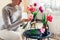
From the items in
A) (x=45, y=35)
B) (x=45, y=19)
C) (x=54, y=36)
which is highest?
(x=45, y=19)

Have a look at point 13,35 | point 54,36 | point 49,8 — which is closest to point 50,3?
point 49,8

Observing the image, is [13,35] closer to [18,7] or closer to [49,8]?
[18,7]

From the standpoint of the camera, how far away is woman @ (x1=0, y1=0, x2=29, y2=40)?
2.03 m

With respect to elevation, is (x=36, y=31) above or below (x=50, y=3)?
below

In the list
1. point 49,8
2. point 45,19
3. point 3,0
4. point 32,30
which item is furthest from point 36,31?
point 49,8

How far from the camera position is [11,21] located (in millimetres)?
2170

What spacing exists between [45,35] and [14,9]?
1.95 feet

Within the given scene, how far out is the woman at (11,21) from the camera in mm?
2025

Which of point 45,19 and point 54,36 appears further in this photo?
point 54,36

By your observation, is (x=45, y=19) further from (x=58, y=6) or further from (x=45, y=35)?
(x=58, y=6)

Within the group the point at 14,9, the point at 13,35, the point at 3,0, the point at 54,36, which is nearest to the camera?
the point at 13,35

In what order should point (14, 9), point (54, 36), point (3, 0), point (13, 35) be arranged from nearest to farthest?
point (13, 35) → point (14, 9) → point (3, 0) → point (54, 36)

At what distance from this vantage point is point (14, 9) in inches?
85.3

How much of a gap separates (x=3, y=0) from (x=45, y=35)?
113cm
